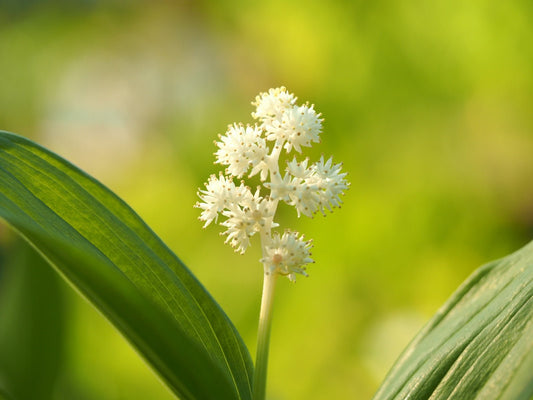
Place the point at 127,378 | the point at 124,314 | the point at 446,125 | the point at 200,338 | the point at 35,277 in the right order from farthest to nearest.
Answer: the point at 446,125, the point at 127,378, the point at 35,277, the point at 200,338, the point at 124,314

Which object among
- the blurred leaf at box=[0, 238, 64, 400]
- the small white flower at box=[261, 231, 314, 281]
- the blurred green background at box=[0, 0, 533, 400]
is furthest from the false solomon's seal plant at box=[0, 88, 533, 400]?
the blurred green background at box=[0, 0, 533, 400]

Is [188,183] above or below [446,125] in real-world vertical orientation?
above

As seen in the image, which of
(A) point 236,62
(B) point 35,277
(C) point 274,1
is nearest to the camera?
(B) point 35,277

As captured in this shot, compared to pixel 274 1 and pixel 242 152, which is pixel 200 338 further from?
pixel 274 1

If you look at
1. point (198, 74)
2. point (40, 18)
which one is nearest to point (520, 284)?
point (198, 74)

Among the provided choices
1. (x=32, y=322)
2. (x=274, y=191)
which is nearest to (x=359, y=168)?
(x=32, y=322)

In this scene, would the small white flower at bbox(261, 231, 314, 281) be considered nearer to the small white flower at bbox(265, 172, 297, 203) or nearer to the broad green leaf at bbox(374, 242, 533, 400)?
the small white flower at bbox(265, 172, 297, 203)
